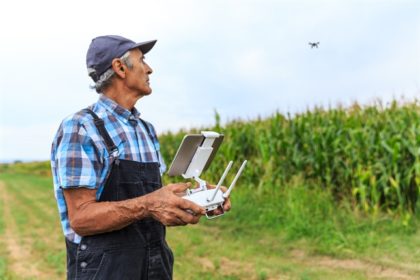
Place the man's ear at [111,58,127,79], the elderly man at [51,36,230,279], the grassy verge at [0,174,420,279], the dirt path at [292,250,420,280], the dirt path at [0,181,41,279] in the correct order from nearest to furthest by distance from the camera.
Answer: the elderly man at [51,36,230,279]
the man's ear at [111,58,127,79]
the dirt path at [292,250,420,280]
the grassy verge at [0,174,420,279]
the dirt path at [0,181,41,279]

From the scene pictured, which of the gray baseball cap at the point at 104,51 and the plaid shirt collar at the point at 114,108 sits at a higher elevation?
the gray baseball cap at the point at 104,51

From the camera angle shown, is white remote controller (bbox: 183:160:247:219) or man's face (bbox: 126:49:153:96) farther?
man's face (bbox: 126:49:153:96)

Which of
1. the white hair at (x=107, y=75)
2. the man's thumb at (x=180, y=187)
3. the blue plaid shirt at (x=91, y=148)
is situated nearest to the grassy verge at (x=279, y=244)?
the blue plaid shirt at (x=91, y=148)

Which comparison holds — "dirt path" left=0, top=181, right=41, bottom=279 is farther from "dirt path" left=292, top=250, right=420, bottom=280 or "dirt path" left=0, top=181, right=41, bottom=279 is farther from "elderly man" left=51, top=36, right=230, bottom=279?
"elderly man" left=51, top=36, right=230, bottom=279

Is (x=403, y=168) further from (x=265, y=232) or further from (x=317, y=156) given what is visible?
(x=265, y=232)

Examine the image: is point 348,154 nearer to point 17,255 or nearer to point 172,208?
point 17,255

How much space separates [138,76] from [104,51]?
0.19m

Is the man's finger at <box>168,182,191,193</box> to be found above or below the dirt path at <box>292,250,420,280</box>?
above

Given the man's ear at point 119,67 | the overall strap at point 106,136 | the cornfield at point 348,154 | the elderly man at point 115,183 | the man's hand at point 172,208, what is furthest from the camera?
the cornfield at point 348,154

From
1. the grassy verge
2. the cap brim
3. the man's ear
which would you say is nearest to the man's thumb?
the man's ear

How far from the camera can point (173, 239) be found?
332 inches

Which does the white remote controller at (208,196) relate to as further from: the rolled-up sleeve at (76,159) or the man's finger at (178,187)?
the rolled-up sleeve at (76,159)

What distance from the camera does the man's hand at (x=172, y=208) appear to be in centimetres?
219

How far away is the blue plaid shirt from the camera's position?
7.60ft
